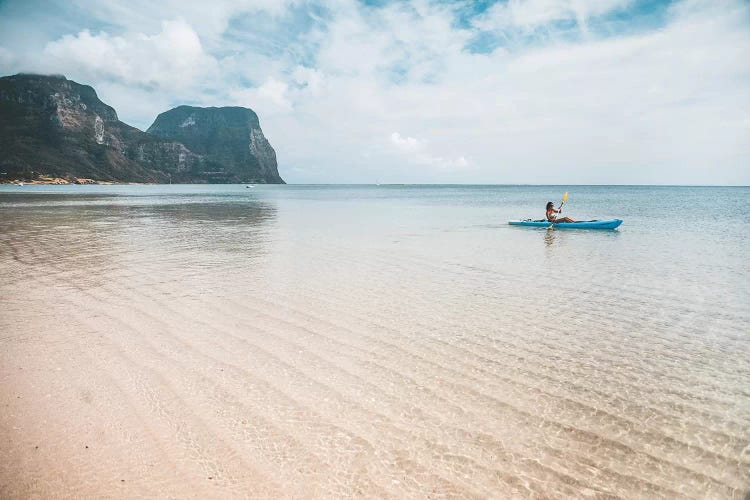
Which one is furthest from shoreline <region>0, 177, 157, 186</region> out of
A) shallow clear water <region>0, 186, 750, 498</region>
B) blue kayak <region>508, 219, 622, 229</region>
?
blue kayak <region>508, 219, 622, 229</region>

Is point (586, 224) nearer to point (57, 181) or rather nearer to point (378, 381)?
point (378, 381)

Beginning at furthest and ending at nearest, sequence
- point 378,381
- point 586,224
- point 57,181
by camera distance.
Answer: point 57,181
point 586,224
point 378,381

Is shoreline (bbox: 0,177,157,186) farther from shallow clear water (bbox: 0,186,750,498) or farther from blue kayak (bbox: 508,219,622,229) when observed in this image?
blue kayak (bbox: 508,219,622,229)

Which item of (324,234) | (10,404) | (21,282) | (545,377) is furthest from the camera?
(324,234)

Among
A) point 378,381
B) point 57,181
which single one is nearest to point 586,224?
point 378,381

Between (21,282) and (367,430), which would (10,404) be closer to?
(367,430)

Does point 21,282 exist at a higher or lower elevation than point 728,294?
lower

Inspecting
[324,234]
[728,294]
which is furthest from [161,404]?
[324,234]

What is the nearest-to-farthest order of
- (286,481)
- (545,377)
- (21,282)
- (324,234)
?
(286,481) → (545,377) → (21,282) → (324,234)

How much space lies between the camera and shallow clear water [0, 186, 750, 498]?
12.5 ft

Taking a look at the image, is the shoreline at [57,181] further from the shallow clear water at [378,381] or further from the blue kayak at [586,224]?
the blue kayak at [586,224]

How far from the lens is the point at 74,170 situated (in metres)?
157

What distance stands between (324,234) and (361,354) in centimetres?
1778

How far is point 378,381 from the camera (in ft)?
18.6
